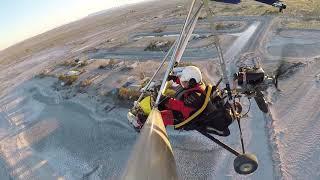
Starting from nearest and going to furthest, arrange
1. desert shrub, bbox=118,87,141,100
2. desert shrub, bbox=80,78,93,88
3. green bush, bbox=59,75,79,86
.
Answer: desert shrub, bbox=118,87,141,100, desert shrub, bbox=80,78,93,88, green bush, bbox=59,75,79,86

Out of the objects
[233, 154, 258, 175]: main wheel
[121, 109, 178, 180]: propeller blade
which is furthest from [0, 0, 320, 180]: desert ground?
[121, 109, 178, 180]: propeller blade

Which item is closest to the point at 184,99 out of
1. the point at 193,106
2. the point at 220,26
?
the point at 193,106

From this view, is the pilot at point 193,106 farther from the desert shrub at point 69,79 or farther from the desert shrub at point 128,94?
the desert shrub at point 69,79

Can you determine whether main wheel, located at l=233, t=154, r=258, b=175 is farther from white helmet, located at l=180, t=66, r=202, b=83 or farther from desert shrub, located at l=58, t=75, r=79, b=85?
desert shrub, located at l=58, t=75, r=79, b=85

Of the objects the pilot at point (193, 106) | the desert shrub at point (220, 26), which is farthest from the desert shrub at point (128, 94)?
the desert shrub at point (220, 26)

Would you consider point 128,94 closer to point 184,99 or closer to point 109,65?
point 109,65

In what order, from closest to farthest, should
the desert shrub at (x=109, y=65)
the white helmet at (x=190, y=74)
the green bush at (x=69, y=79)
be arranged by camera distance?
1. the white helmet at (x=190, y=74)
2. the green bush at (x=69, y=79)
3. the desert shrub at (x=109, y=65)
